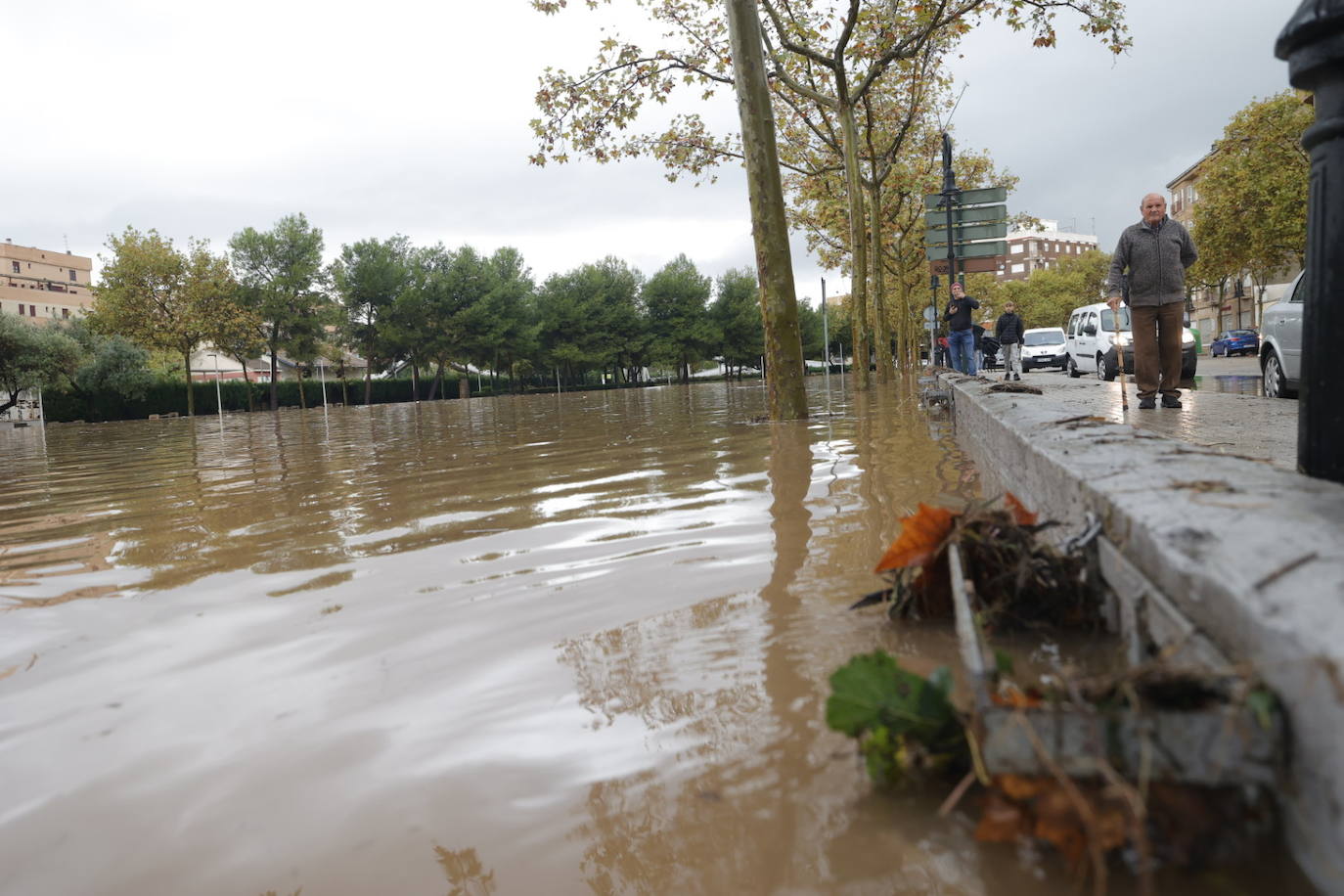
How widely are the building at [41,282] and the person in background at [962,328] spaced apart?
8719 centimetres

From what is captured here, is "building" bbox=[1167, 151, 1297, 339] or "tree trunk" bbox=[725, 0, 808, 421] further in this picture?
"building" bbox=[1167, 151, 1297, 339]

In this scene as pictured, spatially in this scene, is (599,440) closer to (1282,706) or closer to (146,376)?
(1282,706)

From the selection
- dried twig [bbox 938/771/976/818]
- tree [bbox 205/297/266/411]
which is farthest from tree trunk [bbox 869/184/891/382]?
tree [bbox 205/297/266/411]

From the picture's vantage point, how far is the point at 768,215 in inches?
454

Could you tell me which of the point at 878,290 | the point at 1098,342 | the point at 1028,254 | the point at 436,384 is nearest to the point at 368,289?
the point at 436,384

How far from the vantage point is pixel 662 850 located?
1.58 meters

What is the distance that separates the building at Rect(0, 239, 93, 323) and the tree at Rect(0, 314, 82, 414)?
45.7 metres

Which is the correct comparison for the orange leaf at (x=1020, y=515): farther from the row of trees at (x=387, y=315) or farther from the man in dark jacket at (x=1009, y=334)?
the row of trees at (x=387, y=315)

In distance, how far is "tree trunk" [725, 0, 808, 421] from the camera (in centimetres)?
1137

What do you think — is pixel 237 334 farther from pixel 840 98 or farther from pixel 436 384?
pixel 840 98

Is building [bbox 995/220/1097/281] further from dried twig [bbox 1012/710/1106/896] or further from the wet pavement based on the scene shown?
dried twig [bbox 1012/710/1106/896]

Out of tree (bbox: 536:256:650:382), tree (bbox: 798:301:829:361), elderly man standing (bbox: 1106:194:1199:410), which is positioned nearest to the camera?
elderly man standing (bbox: 1106:194:1199:410)

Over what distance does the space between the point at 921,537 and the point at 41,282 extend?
11119 cm

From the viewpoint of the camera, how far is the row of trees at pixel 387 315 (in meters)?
43.2
